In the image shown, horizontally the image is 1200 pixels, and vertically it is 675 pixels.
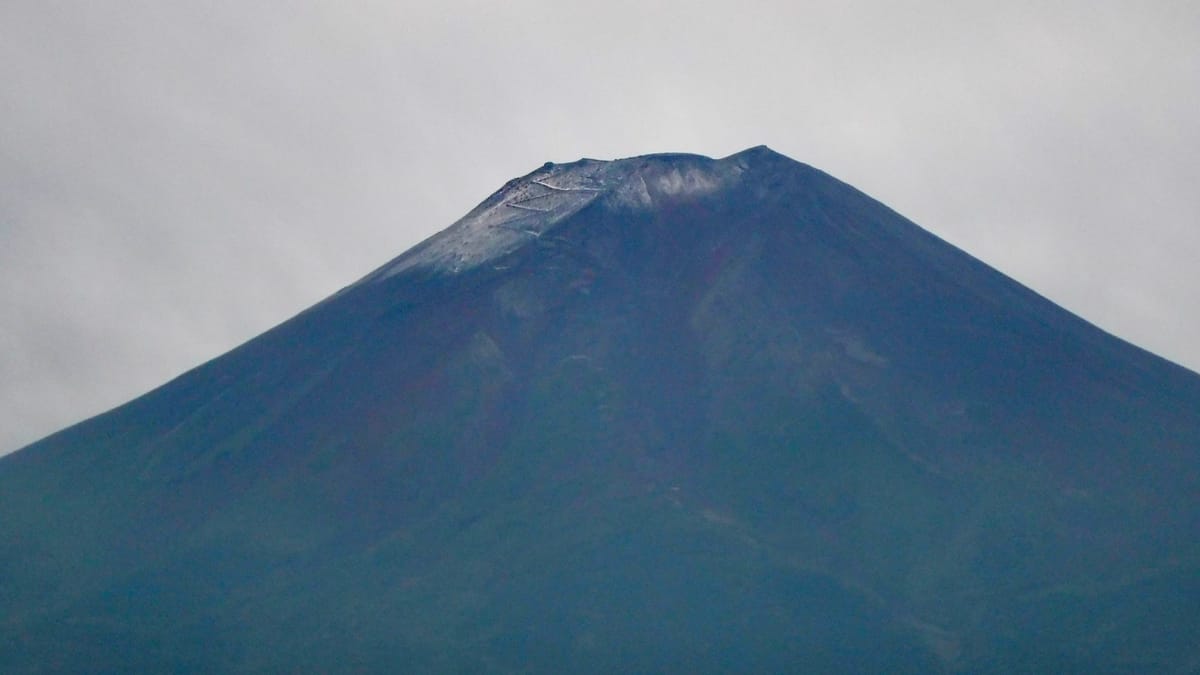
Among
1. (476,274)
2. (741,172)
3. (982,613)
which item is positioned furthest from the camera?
(741,172)

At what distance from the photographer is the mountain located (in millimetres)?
43312

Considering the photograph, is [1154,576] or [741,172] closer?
[1154,576]

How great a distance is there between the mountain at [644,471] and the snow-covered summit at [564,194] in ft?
0.58

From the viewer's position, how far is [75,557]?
165ft

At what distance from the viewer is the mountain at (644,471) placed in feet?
142

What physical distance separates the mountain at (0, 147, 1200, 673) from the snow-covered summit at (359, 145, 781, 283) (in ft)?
0.58

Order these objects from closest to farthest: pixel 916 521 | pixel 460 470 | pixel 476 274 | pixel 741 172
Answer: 1. pixel 916 521
2. pixel 460 470
3. pixel 476 274
4. pixel 741 172

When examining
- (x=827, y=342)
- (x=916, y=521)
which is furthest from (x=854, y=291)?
(x=916, y=521)

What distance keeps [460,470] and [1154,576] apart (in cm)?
2142

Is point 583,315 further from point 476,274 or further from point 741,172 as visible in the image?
point 741,172

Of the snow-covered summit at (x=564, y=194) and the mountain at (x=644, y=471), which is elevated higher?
the snow-covered summit at (x=564, y=194)

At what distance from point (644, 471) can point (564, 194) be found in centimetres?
1698

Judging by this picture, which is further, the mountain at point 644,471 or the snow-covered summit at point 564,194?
the snow-covered summit at point 564,194

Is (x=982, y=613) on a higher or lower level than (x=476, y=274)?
lower
